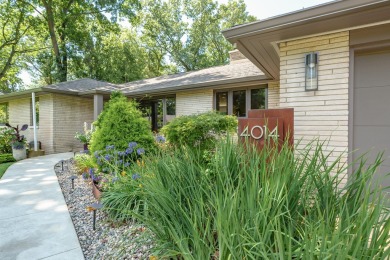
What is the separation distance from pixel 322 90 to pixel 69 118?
12191 millimetres

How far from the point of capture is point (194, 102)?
1016 centimetres

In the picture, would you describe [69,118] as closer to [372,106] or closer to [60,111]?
[60,111]

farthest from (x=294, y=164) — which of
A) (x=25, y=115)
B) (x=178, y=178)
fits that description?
(x=25, y=115)

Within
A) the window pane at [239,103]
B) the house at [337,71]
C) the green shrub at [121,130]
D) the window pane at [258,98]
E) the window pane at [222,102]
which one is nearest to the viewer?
the house at [337,71]

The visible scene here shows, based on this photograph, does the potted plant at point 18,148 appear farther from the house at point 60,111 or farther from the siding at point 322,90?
the siding at point 322,90

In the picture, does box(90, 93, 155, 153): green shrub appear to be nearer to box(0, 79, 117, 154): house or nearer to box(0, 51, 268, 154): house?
box(0, 51, 268, 154): house

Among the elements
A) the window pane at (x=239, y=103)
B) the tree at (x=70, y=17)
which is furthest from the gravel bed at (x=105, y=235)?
the tree at (x=70, y=17)

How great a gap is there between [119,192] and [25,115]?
43.1 ft

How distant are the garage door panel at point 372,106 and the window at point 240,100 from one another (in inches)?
189

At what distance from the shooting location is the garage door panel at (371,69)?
3.62 meters

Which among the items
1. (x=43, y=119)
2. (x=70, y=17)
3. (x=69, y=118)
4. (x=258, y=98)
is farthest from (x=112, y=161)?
(x=70, y=17)

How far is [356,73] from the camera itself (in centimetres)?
380

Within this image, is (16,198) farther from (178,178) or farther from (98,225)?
(178,178)

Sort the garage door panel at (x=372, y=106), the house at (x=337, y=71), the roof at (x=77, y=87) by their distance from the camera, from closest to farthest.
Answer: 1. the house at (x=337, y=71)
2. the garage door panel at (x=372, y=106)
3. the roof at (x=77, y=87)
